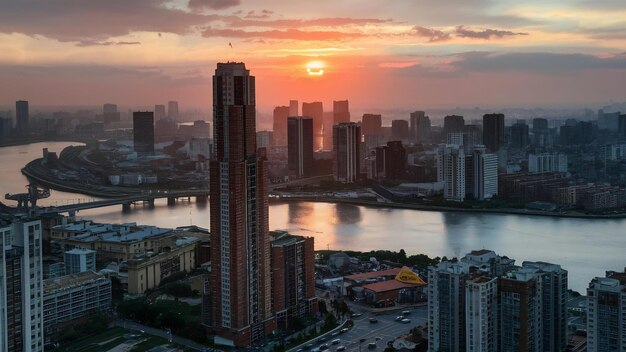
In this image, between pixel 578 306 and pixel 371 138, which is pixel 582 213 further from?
pixel 371 138

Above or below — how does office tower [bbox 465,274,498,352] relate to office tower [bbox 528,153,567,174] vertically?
below

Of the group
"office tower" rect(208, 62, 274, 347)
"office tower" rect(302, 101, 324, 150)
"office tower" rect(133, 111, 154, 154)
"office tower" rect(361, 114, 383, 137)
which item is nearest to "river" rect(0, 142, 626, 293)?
"office tower" rect(208, 62, 274, 347)

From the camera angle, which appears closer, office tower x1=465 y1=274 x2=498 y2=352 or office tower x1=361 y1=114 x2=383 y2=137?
office tower x1=465 y1=274 x2=498 y2=352

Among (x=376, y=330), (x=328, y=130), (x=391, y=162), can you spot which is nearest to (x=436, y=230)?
(x=376, y=330)

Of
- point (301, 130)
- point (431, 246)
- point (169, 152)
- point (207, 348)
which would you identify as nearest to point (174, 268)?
point (207, 348)

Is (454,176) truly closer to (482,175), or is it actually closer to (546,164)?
(482,175)

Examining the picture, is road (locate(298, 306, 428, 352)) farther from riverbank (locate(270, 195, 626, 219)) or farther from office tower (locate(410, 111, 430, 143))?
office tower (locate(410, 111, 430, 143))
